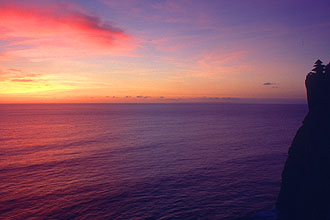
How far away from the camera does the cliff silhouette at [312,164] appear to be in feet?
69.6

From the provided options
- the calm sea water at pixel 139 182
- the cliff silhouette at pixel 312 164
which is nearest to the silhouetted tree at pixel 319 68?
the cliff silhouette at pixel 312 164

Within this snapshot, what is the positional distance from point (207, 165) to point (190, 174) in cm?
738

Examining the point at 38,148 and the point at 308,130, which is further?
the point at 38,148

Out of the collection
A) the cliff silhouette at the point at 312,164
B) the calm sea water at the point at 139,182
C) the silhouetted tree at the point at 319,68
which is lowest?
the calm sea water at the point at 139,182

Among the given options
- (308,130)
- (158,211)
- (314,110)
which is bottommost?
(158,211)

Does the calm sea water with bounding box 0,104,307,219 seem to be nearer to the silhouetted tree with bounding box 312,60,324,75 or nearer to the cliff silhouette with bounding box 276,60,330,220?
the cliff silhouette with bounding box 276,60,330,220

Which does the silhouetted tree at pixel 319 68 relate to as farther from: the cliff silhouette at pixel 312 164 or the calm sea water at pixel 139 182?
the calm sea water at pixel 139 182

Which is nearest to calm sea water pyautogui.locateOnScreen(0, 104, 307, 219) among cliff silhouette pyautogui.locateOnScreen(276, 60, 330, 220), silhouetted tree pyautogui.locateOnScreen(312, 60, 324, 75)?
cliff silhouette pyautogui.locateOnScreen(276, 60, 330, 220)

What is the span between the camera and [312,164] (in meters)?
22.5

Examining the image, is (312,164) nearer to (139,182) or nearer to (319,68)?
(319,68)

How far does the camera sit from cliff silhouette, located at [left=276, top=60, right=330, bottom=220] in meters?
21.2

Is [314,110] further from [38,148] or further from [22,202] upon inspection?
[38,148]

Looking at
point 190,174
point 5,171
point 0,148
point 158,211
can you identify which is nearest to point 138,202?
point 158,211

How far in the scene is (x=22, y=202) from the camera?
32.3 m
